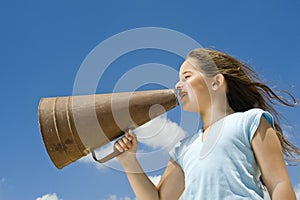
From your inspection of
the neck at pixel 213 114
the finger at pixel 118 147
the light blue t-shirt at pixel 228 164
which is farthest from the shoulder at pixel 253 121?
the finger at pixel 118 147

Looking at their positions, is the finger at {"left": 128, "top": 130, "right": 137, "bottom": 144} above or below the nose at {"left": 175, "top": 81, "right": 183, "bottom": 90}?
below

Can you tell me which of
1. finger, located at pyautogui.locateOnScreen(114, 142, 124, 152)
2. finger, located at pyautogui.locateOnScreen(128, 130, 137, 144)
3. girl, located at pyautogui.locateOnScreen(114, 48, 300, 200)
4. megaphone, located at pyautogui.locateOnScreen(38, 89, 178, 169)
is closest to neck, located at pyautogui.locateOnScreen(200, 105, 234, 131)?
girl, located at pyautogui.locateOnScreen(114, 48, 300, 200)

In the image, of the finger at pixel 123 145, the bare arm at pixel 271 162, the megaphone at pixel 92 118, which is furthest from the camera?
the finger at pixel 123 145

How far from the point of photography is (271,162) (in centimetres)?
343

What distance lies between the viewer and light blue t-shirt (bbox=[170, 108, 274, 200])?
3.44 metres

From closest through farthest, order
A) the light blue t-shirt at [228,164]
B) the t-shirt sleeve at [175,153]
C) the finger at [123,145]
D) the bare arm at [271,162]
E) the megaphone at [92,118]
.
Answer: the bare arm at [271,162], the light blue t-shirt at [228,164], the megaphone at [92,118], the finger at [123,145], the t-shirt sleeve at [175,153]

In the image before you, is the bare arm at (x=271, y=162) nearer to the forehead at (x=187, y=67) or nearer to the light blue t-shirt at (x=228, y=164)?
the light blue t-shirt at (x=228, y=164)

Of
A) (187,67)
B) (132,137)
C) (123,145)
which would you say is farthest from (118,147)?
(187,67)

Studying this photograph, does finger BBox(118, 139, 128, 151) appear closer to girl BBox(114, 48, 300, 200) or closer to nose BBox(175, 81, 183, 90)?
girl BBox(114, 48, 300, 200)

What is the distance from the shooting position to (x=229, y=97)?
4.11 metres

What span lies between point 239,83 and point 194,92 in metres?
0.47

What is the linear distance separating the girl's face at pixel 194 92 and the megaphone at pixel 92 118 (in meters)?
0.09

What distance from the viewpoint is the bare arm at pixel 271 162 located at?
333cm

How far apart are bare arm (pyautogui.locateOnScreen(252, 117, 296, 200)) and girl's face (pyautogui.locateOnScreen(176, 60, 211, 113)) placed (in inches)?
23.4
